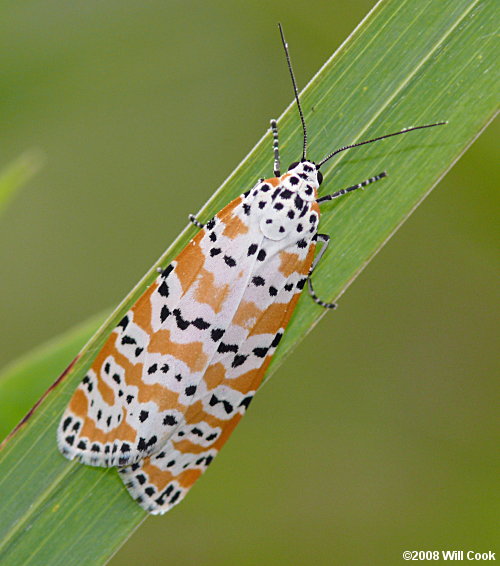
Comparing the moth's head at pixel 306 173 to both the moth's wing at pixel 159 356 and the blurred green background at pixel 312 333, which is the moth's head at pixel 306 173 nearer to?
the moth's wing at pixel 159 356

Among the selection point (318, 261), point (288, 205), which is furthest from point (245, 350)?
point (288, 205)

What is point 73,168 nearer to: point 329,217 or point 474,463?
point 329,217

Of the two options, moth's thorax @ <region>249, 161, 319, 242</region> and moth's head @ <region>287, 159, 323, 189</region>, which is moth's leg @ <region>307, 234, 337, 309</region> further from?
moth's head @ <region>287, 159, 323, 189</region>

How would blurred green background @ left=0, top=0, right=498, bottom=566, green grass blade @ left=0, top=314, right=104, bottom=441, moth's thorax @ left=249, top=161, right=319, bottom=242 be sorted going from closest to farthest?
green grass blade @ left=0, top=314, right=104, bottom=441 → moth's thorax @ left=249, top=161, right=319, bottom=242 → blurred green background @ left=0, top=0, right=498, bottom=566

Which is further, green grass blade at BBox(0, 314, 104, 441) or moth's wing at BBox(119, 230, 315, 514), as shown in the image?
moth's wing at BBox(119, 230, 315, 514)

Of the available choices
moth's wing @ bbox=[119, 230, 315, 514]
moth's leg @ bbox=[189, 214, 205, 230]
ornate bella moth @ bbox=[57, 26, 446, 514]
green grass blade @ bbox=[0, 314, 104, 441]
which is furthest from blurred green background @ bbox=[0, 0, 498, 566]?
moth's leg @ bbox=[189, 214, 205, 230]

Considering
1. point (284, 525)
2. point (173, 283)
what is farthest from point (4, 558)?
point (284, 525)

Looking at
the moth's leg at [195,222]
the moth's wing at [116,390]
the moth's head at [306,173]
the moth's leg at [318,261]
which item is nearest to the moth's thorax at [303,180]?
the moth's head at [306,173]
